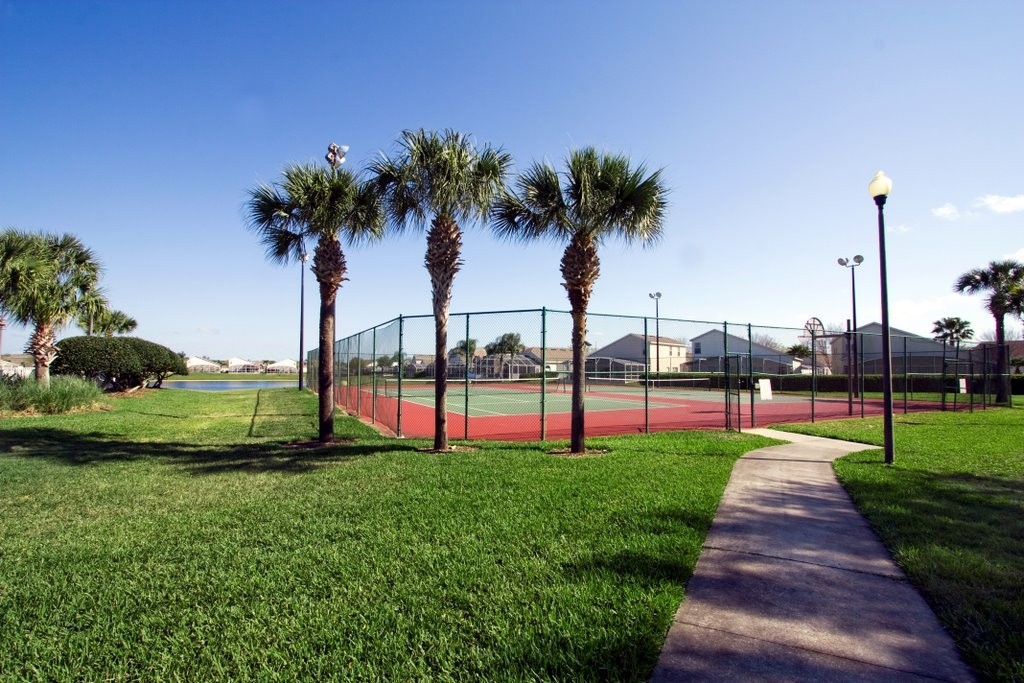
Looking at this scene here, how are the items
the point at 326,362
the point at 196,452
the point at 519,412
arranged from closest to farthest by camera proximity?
the point at 196,452
the point at 326,362
the point at 519,412

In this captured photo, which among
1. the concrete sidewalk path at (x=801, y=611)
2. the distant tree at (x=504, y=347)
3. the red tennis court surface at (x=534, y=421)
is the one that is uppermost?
the distant tree at (x=504, y=347)

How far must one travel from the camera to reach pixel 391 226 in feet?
37.7

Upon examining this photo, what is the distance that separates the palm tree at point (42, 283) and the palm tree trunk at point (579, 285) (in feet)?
60.8

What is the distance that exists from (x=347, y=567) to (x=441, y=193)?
7277 mm

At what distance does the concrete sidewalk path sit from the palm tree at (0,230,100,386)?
22.0 meters

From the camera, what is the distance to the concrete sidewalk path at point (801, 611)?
9.45ft

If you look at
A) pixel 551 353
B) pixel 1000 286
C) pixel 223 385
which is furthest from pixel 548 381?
pixel 223 385

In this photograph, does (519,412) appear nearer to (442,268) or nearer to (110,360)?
(442,268)

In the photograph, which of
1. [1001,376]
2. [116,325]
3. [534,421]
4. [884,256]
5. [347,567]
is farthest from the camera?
[116,325]

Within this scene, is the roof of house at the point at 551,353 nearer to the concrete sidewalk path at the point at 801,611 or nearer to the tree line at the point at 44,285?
the concrete sidewalk path at the point at 801,611

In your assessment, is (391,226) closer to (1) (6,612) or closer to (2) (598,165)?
(2) (598,165)

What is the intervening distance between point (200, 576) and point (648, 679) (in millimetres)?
3453

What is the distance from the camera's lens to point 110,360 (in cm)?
2662

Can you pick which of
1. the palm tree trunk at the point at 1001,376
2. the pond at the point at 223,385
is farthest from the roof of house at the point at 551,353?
the pond at the point at 223,385
